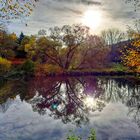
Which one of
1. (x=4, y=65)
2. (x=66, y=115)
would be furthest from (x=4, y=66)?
(x=66, y=115)

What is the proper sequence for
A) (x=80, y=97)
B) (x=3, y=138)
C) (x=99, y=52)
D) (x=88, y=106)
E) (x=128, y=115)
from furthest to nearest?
(x=99, y=52) → (x=80, y=97) → (x=88, y=106) → (x=128, y=115) → (x=3, y=138)

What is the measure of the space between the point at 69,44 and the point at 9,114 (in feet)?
126

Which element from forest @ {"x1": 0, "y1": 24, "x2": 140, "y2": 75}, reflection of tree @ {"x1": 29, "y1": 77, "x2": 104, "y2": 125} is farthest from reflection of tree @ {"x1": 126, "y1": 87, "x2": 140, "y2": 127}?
forest @ {"x1": 0, "y1": 24, "x2": 140, "y2": 75}

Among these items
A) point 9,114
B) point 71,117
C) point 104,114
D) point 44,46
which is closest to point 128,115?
point 104,114

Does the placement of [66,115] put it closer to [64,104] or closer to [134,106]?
[64,104]

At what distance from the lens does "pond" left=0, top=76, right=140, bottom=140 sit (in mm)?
17438

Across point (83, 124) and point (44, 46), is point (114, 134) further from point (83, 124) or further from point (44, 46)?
point (44, 46)

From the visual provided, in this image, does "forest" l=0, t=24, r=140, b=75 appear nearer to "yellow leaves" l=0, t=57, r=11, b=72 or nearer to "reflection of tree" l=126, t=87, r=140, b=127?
"yellow leaves" l=0, t=57, r=11, b=72

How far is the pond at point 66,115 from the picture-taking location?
57.2 ft

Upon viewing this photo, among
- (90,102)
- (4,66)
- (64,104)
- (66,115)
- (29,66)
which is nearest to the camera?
(66,115)

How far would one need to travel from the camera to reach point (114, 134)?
1719 centimetres

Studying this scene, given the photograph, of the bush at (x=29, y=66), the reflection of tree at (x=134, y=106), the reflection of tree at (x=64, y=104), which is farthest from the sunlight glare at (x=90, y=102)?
the bush at (x=29, y=66)

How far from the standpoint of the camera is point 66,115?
76.1 ft

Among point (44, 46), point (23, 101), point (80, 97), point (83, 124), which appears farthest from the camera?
point (44, 46)
